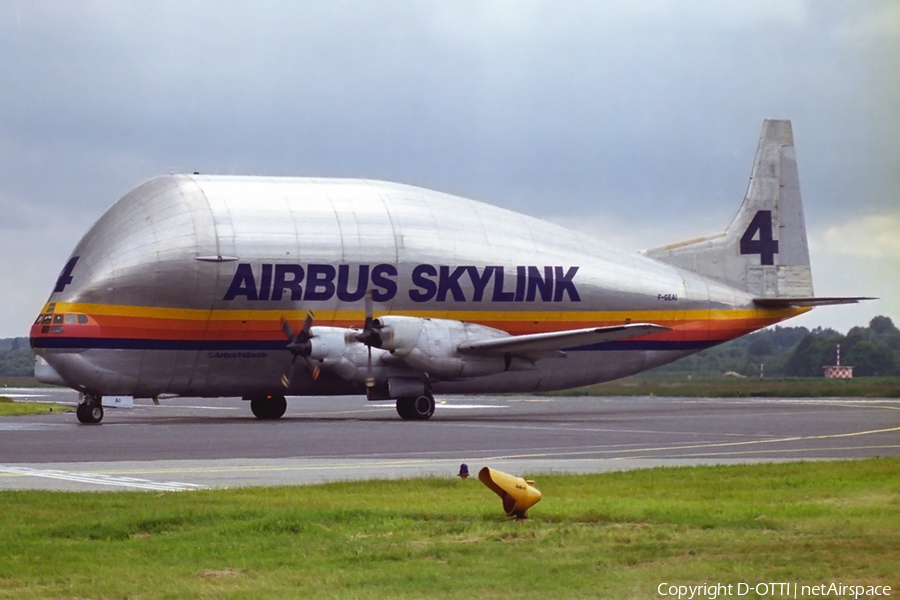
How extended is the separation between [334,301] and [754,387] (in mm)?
23441

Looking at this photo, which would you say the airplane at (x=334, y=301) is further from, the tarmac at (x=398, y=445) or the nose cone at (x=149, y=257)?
the tarmac at (x=398, y=445)

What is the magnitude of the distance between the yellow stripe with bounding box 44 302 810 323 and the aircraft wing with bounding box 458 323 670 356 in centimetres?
203

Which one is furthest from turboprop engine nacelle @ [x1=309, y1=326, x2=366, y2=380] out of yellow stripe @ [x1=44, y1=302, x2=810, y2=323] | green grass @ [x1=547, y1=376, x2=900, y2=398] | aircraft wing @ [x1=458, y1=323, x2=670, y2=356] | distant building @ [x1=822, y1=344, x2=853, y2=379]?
distant building @ [x1=822, y1=344, x2=853, y2=379]

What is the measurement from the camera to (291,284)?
43.3 m

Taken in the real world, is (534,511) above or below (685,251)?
below

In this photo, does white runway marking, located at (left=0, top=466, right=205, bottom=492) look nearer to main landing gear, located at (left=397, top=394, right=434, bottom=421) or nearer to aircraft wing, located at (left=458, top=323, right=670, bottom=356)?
main landing gear, located at (left=397, top=394, right=434, bottom=421)

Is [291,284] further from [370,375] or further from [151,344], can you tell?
[151,344]

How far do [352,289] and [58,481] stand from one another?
2450 cm

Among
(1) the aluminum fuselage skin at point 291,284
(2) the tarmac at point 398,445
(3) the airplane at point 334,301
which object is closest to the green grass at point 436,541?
(2) the tarmac at point 398,445

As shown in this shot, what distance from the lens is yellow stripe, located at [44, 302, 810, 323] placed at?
4216 cm

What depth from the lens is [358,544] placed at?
13.0m

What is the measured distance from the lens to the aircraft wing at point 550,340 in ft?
142

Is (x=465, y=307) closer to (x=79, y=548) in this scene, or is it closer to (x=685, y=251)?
(x=685, y=251)

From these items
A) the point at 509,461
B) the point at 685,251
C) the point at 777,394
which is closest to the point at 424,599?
the point at 509,461
